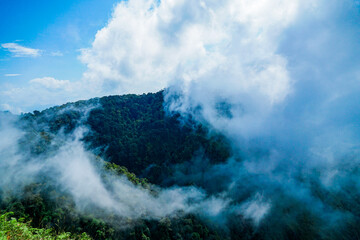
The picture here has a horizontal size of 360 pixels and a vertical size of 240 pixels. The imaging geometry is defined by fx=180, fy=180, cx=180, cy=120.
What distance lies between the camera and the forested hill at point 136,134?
4077 inches

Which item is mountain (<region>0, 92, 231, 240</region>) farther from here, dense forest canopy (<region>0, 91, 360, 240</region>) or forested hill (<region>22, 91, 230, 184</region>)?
dense forest canopy (<region>0, 91, 360, 240</region>)

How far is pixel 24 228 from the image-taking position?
8.23 m

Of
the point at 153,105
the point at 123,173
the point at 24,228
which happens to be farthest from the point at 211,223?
the point at 153,105

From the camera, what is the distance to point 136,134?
392 feet

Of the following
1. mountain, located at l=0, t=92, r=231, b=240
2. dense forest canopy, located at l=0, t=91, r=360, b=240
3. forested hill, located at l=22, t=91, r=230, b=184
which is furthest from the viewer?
forested hill, located at l=22, t=91, r=230, b=184

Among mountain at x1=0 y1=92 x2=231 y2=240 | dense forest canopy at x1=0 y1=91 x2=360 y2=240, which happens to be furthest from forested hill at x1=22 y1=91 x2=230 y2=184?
dense forest canopy at x1=0 y1=91 x2=360 y2=240

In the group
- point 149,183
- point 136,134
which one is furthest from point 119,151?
point 149,183

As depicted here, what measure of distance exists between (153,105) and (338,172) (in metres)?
148

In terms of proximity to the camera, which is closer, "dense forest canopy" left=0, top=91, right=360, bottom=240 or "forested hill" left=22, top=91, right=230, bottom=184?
"dense forest canopy" left=0, top=91, right=360, bottom=240

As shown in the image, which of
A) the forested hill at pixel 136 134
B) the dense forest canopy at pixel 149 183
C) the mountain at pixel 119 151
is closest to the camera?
the mountain at pixel 119 151

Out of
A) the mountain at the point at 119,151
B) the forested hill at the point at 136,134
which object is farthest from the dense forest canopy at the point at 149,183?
the forested hill at the point at 136,134

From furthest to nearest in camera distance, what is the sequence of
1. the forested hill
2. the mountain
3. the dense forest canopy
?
the forested hill < the dense forest canopy < the mountain

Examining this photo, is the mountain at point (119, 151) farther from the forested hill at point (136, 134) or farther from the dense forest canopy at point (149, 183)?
the dense forest canopy at point (149, 183)

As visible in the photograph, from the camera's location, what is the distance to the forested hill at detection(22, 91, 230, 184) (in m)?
104
